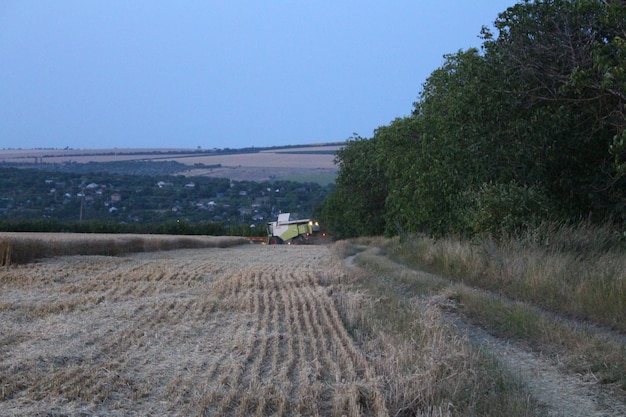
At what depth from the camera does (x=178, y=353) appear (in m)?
9.36

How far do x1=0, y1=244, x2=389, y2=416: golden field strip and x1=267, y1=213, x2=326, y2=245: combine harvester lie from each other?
49304 millimetres

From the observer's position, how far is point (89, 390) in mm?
7258

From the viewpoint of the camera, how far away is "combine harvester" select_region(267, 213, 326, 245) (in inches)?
2625

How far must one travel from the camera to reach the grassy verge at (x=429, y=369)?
22.9ft

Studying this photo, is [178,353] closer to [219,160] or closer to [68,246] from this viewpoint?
[68,246]

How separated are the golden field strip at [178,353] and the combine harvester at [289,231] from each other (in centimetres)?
4930

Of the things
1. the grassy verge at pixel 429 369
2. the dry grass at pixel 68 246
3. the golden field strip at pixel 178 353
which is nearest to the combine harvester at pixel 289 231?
the dry grass at pixel 68 246

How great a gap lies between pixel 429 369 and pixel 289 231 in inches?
2329

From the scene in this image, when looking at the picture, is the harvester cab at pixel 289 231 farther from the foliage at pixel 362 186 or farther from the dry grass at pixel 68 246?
the dry grass at pixel 68 246

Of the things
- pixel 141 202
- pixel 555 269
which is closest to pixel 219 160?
pixel 141 202

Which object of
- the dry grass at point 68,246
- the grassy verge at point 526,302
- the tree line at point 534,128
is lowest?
the dry grass at point 68,246

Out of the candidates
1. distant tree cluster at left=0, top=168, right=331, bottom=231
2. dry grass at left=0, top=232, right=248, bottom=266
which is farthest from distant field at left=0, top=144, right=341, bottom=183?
dry grass at left=0, top=232, right=248, bottom=266

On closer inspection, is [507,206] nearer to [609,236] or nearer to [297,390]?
[609,236]

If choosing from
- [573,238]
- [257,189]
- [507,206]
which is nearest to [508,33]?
[507,206]
